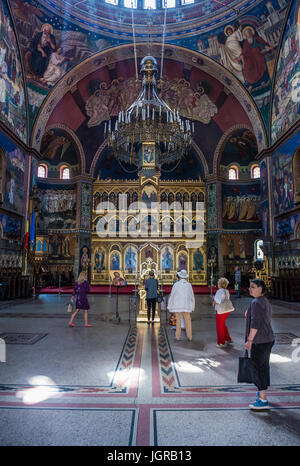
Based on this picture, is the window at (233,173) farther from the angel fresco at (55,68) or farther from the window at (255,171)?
the angel fresco at (55,68)

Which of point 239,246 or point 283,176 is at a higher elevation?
point 283,176

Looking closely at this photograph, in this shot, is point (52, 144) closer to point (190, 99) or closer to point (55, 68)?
point (55, 68)

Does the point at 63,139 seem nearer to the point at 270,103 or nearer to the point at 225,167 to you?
the point at 225,167

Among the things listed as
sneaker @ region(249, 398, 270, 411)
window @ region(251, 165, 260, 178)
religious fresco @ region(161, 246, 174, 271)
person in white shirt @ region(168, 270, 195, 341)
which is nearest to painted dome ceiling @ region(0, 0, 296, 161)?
window @ region(251, 165, 260, 178)

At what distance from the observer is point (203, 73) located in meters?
21.7

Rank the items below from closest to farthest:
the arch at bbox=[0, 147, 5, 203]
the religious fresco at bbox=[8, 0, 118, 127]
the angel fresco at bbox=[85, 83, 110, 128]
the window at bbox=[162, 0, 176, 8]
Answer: the arch at bbox=[0, 147, 5, 203] < the religious fresco at bbox=[8, 0, 118, 127] < the window at bbox=[162, 0, 176, 8] < the angel fresco at bbox=[85, 83, 110, 128]

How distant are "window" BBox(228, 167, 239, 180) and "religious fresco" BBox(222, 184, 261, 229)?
102cm

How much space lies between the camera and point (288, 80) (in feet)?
53.7

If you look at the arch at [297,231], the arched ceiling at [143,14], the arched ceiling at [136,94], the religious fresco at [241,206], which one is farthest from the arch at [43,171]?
the arch at [297,231]

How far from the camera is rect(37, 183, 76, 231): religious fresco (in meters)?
24.4

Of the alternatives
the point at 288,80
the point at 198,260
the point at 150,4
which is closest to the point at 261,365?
the point at 288,80

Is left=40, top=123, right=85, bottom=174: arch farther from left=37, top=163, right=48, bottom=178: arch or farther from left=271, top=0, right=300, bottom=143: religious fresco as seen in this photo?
left=271, top=0, right=300, bottom=143: religious fresco

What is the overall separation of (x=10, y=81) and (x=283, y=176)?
1582 centimetres

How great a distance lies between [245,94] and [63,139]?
557 inches
